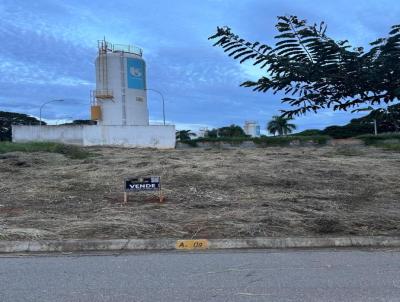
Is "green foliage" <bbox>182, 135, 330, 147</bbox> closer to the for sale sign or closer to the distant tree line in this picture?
the distant tree line

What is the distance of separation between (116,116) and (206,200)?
43418mm

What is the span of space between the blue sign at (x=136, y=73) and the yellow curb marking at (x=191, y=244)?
48.2m

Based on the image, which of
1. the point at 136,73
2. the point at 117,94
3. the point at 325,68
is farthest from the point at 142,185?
the point at 136,73

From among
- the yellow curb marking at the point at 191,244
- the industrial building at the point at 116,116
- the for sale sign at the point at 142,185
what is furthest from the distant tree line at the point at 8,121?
the yellow curb marking at the point at 191,244

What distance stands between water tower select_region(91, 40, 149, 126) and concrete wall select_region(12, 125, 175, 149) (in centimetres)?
361

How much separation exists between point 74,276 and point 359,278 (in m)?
3.84

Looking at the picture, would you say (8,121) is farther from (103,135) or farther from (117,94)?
(103,135)

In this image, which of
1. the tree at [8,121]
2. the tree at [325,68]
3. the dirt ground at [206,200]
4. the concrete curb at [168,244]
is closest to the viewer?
the tree at [325,68]

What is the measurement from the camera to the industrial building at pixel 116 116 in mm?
52500

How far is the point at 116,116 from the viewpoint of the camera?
5609 cm

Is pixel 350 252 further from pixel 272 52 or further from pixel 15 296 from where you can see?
pixel 272 52

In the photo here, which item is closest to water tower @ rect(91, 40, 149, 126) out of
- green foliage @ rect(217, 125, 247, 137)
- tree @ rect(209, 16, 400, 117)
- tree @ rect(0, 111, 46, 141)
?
tree @ rect(0, 111, 46, 141)

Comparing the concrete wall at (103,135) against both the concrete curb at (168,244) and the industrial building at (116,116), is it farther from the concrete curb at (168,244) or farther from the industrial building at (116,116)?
the concrete curb at (168,244)

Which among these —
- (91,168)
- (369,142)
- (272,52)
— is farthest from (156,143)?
(272,52)
